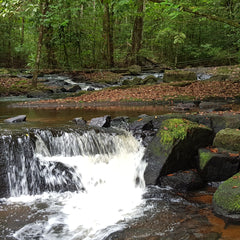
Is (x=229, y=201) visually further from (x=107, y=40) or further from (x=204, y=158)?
(x=107, y=40)

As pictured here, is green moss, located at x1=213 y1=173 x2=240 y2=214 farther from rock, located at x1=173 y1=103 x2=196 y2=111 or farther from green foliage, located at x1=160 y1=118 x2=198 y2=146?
rock, located at x1=173 y1=103 x2=196 y2=111

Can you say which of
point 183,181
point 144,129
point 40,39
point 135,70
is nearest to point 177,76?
point 135,70

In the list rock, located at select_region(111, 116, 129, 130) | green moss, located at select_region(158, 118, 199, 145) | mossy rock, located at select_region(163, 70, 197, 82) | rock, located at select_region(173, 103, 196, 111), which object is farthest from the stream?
mossy rock, located at select_region(163, 70, 197, 82)

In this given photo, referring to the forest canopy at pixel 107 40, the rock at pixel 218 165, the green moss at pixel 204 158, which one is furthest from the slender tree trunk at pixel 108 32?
the rock at pixel 218 165

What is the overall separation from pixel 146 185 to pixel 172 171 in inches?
24.9

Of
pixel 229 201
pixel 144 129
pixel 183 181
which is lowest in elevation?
pixel 183 181

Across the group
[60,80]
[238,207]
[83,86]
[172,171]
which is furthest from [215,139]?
[60,80]

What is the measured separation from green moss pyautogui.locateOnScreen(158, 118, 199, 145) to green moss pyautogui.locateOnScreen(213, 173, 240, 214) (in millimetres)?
1503

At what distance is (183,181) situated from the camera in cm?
512

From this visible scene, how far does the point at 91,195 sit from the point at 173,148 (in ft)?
6.27

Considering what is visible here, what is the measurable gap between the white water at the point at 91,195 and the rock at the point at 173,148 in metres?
0.28

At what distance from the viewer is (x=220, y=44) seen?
27.3 meters

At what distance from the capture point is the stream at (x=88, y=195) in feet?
11.8

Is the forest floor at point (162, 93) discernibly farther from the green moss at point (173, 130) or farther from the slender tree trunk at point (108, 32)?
the slender tree trunk at point (108, 32)
